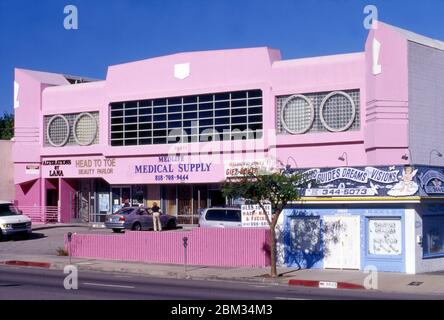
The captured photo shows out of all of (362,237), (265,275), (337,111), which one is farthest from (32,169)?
(362,237)

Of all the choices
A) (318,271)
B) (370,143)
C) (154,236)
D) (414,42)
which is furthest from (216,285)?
(414,42)

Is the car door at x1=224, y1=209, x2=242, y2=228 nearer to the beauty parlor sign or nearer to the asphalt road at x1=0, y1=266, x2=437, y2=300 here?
the beauty parlor sign

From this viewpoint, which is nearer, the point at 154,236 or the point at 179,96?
the point at 154,236

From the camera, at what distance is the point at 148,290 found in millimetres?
19625

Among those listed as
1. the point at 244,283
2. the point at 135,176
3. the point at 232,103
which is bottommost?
the point at 244,283

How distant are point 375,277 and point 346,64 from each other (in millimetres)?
15375

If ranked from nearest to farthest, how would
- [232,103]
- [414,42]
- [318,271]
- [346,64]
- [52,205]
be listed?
[318,271], [414,42], [346,64], [232,103], [52,205]

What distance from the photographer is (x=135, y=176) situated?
43562 mm

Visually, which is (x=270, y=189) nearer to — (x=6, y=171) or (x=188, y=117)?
(x=188, y=117)

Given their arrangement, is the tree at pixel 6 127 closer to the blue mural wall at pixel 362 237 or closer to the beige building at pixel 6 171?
the beige building at pixel 6 171

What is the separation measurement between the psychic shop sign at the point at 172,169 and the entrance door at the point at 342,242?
15.7 m

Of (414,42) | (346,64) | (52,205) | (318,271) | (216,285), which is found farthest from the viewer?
(52,205)

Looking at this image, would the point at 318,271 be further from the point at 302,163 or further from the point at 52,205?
the point at 52,205

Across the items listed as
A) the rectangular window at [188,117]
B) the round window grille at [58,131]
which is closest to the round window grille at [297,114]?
the rectangular window at [188,117]
